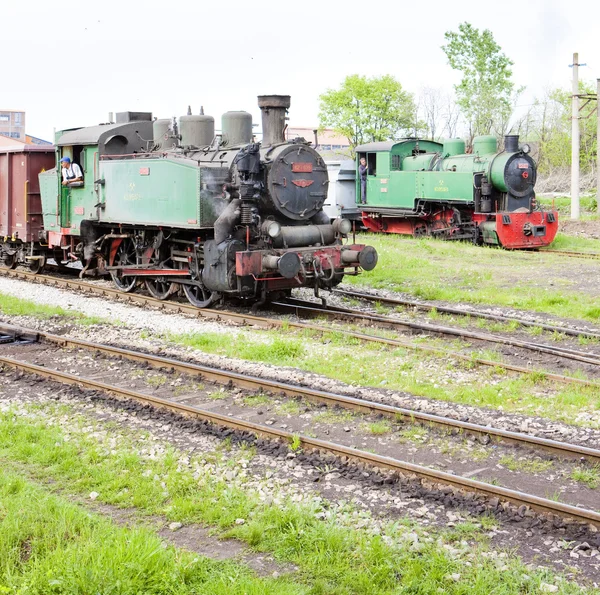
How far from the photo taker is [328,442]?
244 inches

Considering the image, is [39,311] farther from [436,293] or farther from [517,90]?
[517,90]

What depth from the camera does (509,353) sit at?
9398 millimetres

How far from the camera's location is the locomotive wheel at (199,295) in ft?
40.6

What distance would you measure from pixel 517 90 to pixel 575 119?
1976cm

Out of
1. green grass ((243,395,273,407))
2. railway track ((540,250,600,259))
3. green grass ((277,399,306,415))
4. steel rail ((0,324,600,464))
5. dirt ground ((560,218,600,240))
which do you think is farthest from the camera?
dirt ground ((560,218,600,240))

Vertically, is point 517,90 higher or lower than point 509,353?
higher

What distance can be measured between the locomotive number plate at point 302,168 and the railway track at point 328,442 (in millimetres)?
4188

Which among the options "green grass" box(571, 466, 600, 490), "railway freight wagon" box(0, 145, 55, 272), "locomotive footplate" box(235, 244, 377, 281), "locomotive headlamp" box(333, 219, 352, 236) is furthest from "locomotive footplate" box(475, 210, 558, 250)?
"green grass" box(571, 466, 600, 490)

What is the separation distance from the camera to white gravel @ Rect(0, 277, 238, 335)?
11.0 m

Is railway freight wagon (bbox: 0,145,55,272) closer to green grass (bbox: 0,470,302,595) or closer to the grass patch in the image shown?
the grass patch

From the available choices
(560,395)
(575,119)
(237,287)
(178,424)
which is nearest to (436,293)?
(237,287)

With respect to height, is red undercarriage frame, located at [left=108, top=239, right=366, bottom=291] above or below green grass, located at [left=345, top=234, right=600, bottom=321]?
above

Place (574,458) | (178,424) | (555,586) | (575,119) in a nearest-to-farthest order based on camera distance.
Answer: (555,586)
(574,458)
(178,424)
(575,119)

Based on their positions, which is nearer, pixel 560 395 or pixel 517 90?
pixel 560 395
